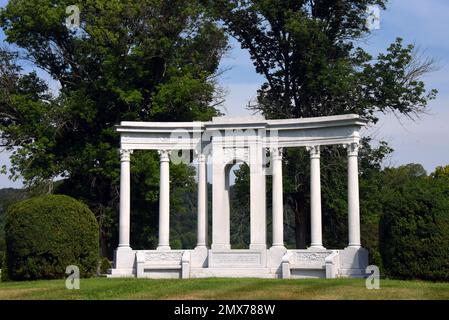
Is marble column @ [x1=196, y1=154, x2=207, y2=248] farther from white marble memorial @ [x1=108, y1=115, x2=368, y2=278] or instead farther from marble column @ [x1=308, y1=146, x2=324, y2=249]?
marble column @ [x1=308, y1=146, x2=324, y2=249]

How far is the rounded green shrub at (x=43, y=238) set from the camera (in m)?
41.4

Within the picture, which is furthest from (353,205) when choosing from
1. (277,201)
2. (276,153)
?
(276,153)

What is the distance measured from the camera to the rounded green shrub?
136 ft

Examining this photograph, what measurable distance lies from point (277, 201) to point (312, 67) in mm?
16738

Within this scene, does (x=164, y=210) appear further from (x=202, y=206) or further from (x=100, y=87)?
(x=100, y=87)

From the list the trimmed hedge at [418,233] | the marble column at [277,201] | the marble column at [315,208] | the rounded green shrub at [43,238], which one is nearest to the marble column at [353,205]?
the marble column at [315,208]

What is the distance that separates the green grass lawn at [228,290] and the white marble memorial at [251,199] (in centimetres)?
839

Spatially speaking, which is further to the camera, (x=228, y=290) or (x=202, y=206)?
(x=202, y=206)

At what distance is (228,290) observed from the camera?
33250 mm

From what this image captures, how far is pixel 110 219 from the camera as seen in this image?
2354 inches

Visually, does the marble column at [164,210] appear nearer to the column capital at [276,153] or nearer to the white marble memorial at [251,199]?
the white marble memorial at [251,199]

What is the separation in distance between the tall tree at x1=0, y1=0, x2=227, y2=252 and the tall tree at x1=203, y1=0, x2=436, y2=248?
402 cm

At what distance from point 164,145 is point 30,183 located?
14.4m
